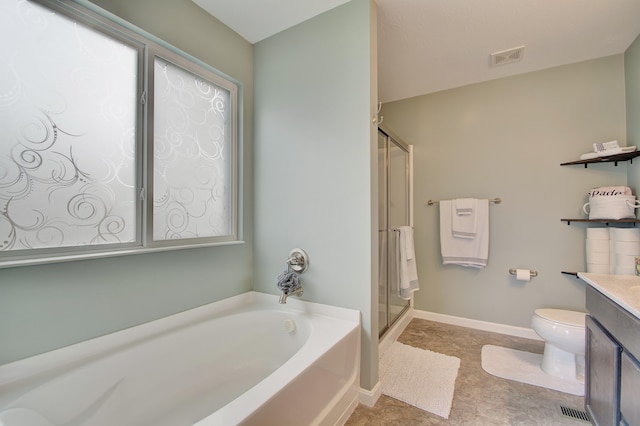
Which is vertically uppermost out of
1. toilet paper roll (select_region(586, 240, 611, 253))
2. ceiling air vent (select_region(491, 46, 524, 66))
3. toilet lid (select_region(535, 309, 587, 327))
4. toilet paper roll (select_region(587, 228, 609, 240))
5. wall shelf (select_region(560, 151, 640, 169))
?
ceiling air vent (select_region(491, 46, 524, 66))

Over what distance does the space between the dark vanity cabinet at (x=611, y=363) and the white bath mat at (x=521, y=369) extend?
0.45 m

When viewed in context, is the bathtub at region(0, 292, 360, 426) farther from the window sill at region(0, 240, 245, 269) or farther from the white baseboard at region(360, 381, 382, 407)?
the window sill at region(0, 240, 245, 269)

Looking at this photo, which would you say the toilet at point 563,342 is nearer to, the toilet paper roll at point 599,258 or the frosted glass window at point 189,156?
the toilet paper roll at point 599,258

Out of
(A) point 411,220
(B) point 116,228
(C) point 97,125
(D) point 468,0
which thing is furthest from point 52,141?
(A) point 411,220

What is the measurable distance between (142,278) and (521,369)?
2664 millimetres

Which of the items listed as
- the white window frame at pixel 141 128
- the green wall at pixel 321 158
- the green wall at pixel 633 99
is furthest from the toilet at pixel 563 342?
the white window frame at pixel 141 128

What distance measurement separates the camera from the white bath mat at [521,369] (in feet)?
5.90

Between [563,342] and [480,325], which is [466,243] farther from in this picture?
[563,342]

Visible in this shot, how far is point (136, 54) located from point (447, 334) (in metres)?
3.27

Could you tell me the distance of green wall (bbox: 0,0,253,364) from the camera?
1.11 m

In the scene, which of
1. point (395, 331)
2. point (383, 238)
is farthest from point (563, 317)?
point (383, 238)

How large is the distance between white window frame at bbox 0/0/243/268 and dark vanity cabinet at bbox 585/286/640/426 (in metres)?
2.05

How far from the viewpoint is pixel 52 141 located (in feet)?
3.94

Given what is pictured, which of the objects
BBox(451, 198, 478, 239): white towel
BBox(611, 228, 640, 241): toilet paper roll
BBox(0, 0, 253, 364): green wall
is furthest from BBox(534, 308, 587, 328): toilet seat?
BBox(0, 0, 253, 364): green wall
